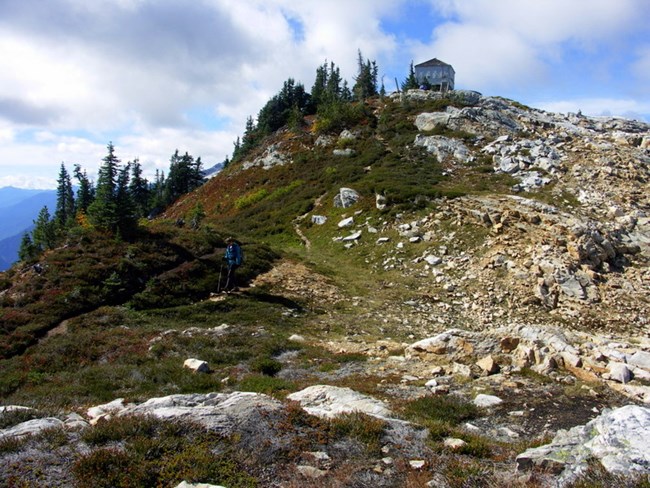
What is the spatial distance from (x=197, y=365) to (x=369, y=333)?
676cm

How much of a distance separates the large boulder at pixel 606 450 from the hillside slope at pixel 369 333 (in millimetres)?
45

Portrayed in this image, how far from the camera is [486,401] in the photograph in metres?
8.69

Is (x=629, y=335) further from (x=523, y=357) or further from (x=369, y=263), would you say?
(x=369, y=263)

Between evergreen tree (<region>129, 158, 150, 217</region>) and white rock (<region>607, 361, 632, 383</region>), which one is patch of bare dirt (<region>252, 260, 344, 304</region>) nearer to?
white rock (<region>607, 361, 632, 383</region>)

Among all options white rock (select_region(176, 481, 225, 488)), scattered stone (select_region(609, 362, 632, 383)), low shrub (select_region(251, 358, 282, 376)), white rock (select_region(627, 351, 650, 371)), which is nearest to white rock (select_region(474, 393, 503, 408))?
scattered stone (select_region(609, 362, 632, 383))

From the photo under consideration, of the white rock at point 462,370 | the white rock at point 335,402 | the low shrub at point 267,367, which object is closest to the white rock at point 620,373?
the white rock at point 462,370

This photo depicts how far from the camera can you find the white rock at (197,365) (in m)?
11.3

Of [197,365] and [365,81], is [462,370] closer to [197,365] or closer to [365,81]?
[197,365]

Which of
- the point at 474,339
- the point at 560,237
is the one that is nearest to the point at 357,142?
the point at 560,237

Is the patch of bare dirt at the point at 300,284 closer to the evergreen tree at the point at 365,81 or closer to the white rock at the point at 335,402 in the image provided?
the white rock at the point at 335,402

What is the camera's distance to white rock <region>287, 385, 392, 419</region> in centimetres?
796

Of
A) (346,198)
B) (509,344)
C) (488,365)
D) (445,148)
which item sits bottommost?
(488,365)

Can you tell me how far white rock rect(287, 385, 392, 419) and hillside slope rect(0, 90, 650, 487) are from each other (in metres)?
0.07

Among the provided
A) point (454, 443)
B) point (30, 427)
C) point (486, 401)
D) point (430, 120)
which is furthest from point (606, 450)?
point (430, 120)
